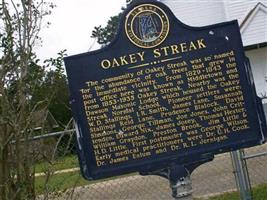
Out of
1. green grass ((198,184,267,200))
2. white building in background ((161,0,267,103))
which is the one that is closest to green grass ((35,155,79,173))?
green grass ((198,184,267,200))

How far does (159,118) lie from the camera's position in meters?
5.55

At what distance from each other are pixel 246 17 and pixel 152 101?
1729cm

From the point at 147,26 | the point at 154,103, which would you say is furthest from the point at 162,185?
the point at 147,26

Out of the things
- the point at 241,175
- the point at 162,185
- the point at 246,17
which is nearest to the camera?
the point at 241,175

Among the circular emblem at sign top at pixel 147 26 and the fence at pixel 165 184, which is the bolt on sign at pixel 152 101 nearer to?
the circular emblem at sign top at pixel 147 26

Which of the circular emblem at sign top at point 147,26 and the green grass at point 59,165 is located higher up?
the circular emblem at sign top at point 147,26

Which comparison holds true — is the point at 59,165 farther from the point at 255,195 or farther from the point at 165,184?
the point at 165,184

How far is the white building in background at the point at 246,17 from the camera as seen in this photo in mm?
21578

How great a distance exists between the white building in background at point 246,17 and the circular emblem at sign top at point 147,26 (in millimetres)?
15228

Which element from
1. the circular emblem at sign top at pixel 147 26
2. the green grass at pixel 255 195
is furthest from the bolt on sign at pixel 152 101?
the green grass at pixel 255 195

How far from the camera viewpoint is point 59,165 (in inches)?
254

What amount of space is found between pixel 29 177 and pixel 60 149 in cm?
90

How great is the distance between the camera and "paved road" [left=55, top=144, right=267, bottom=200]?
966 centimetres

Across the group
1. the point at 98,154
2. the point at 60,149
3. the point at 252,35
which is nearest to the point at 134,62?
the point at 98,154
